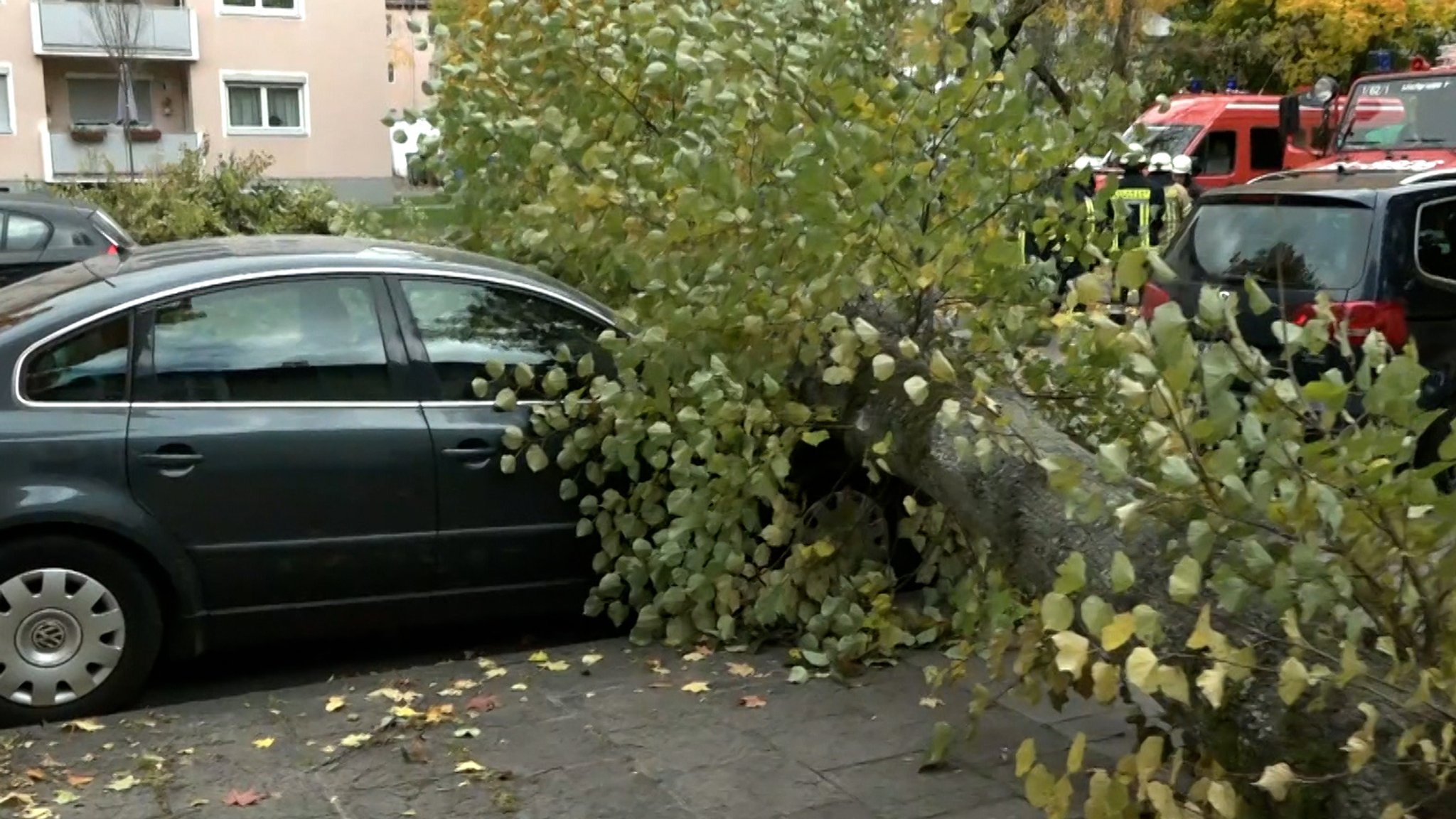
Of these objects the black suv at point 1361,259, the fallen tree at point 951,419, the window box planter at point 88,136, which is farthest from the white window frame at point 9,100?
the black suv at point 1361,259

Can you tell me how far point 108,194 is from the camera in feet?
60.3

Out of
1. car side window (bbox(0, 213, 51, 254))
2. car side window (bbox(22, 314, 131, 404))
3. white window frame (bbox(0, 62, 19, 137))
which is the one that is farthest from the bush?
white window frame (bbox(0, 62, 19, 137))

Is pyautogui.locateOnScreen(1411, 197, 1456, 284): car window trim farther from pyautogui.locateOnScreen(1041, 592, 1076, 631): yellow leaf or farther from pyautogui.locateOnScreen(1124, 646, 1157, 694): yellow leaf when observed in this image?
pyautogui.locateOnScreen(1124, 646, 1157, 694): yellow leaf

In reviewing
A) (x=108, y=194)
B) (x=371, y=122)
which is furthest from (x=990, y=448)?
(x=371, y=122)

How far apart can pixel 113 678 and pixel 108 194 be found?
14.5 meters

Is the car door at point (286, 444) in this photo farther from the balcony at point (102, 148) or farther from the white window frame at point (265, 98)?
the white window frame at point (265, 98)

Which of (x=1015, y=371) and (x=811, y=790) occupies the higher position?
(x=1015, y=371)

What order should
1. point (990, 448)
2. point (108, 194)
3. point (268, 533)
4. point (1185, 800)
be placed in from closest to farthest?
point (1185, 800) < point (990, 448) < point (268, 533) < point (108, 194)

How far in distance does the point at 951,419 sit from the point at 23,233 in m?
10.5

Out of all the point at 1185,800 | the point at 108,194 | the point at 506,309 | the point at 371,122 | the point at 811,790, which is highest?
the point at 371,122

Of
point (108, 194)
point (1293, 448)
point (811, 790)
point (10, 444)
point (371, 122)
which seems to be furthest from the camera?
point (371, 122)

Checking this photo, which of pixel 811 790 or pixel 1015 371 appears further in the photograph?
pixel 1015 371

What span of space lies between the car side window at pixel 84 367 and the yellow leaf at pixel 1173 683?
3.75 m

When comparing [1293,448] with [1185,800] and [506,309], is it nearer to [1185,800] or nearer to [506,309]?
[1185,800]
